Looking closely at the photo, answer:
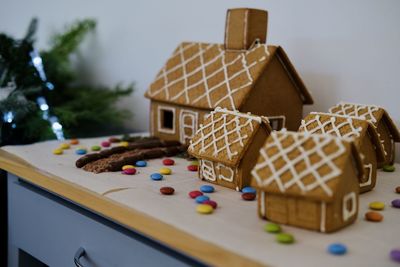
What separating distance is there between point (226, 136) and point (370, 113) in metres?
0.27

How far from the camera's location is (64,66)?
158 cm

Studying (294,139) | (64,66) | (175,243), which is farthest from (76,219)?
(64,66)

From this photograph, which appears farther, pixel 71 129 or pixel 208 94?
pixel 71 129

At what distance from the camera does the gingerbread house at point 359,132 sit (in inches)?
29.5

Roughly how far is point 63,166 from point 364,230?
55 centimetres

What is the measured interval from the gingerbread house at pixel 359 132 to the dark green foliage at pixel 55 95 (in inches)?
27.3

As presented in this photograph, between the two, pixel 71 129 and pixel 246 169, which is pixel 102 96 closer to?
pixel 71 129

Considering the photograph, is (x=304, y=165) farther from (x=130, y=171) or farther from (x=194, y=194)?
(x=130, y=171)

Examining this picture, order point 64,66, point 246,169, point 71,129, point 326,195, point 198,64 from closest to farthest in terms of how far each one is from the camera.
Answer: point 326,195, point 246,169, point 198,64, point 71,129, point 64,66

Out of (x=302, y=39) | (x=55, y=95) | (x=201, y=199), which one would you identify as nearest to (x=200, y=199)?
(x=201, y=199)

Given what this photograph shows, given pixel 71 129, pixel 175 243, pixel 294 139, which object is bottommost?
pixel 71 129

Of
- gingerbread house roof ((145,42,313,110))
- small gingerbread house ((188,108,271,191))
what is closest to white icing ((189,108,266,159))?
small gingerbread house ((188,108,271,191))

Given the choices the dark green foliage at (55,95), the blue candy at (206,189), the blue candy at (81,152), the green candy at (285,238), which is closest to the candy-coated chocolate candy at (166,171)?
the blue candy at (206,189)

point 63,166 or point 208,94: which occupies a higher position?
point 208,94
